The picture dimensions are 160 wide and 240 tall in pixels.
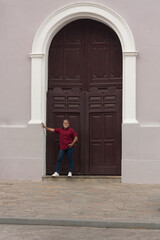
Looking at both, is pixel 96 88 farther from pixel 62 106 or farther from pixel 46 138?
pixel 46 138

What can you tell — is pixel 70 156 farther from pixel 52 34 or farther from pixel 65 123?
pixel 52 34

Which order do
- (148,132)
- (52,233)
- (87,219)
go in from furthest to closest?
(148,132)
(87,219)
(52,233)

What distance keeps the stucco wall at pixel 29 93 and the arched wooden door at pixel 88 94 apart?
0.57 meters

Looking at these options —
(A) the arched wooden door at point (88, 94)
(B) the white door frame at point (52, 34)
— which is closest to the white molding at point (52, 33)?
(B) the white door frame at point (52, 34)

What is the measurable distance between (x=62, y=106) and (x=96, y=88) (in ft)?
3.52

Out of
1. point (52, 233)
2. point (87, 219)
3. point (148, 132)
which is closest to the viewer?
point (52, 233)

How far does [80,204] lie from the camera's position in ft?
32.1

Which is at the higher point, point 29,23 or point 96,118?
point 29,23

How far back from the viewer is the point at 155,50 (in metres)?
A: 13.4

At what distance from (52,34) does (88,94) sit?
196 cm

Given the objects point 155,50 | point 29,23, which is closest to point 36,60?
point 29,23

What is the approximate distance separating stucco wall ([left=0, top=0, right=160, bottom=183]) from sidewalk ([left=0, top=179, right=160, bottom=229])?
0.60 meters

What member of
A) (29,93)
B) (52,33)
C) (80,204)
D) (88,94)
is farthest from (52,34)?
(80,204)

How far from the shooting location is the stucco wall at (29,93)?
13.3 m
